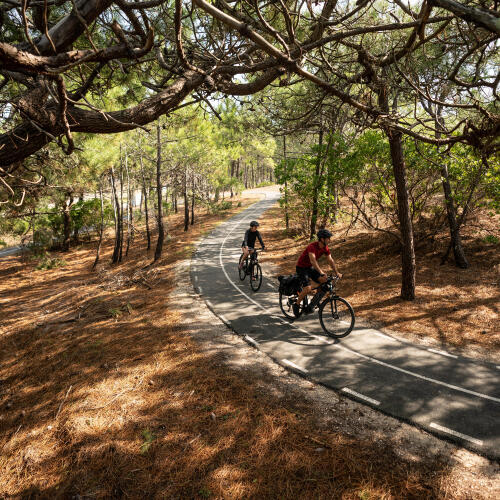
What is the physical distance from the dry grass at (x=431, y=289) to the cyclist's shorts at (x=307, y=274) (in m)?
2.02

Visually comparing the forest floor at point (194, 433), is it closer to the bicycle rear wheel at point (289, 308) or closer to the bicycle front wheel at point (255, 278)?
the bicycle rear wheel at point (289, 308)

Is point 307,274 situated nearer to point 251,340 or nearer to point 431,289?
point 251,340

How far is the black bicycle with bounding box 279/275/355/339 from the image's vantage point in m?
7.01

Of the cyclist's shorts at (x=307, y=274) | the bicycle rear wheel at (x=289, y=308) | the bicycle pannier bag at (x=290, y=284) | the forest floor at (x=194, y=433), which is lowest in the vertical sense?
the forest floor at (x=194, y=433)

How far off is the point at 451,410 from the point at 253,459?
3.10 m

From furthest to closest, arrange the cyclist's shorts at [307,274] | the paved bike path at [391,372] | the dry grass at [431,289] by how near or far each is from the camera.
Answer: the cyclist's shorts at [307,274] < the dry grass at [431,289] < the paved bike path at [391,372]

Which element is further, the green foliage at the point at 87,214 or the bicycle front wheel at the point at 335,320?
the green foliage at the point at 87,214

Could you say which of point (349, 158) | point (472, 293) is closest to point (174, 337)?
point (472, 293)

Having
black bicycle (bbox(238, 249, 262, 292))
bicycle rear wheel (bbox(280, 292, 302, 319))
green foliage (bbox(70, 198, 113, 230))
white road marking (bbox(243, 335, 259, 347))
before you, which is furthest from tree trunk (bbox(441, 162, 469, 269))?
green foliage (bbox(70, 198, 113, 230))

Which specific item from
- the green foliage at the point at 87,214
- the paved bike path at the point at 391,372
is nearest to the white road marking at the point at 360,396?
the paved bike path at the point at 391,372

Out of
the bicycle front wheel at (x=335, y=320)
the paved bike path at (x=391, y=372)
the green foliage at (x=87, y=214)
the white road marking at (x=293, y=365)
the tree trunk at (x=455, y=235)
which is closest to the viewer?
the paved bike path at (x=391, y=372)

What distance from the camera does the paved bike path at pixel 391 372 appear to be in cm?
429

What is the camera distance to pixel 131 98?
6945 mm

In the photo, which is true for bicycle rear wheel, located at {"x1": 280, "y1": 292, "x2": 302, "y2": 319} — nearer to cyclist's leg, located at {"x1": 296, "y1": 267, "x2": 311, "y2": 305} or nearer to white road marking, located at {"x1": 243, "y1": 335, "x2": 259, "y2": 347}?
cyclist's leg, located at {"x1": 296, "y1": 267, "x2": 311, "y2": 305}
